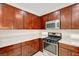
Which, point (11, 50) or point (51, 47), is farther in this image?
point (51, 47)

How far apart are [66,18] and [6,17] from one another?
59cm

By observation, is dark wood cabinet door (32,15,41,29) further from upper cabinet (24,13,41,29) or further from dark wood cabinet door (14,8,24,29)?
dark wood cabinet door (14,8,24,29)

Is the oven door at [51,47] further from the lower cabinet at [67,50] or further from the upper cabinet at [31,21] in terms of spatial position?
the upper cabinet at [31,21]

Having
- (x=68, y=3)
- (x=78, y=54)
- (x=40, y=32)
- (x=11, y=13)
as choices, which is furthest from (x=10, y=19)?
(x=78, y=54)

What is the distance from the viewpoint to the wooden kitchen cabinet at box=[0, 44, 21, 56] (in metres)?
0.74

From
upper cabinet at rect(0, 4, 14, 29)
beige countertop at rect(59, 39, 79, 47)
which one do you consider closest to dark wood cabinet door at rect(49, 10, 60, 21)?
beige countertop at rect(59, 39, 79, 47)

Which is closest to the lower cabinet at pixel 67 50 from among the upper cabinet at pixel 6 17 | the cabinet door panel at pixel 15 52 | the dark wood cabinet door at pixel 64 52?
the dark wood cabinet door at pixel 64 52

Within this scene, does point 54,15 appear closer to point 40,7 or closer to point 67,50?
point 40,7

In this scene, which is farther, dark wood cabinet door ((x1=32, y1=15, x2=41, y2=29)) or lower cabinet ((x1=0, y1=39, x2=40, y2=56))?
dark wood cabinet door ((x1=32, y1=15, x2=41, y2=29))

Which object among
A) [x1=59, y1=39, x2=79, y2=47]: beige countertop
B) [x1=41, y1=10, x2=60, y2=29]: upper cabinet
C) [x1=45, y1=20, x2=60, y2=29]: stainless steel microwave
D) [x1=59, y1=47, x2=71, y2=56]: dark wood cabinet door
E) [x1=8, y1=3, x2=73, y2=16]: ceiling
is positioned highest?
[x1=8, y1=3, x2=73, y2=16]: ceiling

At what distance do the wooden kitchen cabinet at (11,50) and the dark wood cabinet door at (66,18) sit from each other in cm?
50

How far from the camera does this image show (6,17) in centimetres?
76

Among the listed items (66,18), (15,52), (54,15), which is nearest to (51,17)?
(54,15)

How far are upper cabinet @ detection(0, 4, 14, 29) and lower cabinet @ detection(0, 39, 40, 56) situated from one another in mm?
200
